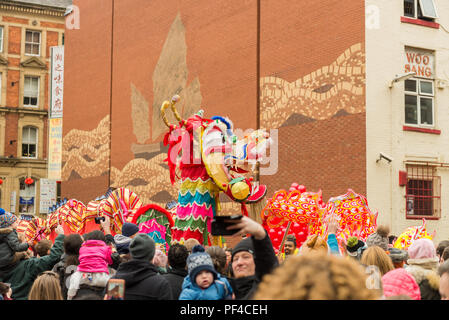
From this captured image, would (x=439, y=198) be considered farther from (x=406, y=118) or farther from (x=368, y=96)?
(x=368, y=96)

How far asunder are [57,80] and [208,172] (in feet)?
82.5

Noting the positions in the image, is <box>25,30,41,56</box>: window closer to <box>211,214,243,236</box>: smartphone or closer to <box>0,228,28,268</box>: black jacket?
<box>0,228,28,268</box>: black jacket

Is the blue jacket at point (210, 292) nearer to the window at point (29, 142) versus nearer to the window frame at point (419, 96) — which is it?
the window frame at point (419, 96)

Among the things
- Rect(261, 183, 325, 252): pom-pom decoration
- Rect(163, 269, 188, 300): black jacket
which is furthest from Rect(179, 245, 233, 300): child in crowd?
Rect(261, 183, 325, 252): pom-pom decoration

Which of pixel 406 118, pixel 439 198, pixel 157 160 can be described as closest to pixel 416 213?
pixel 439 198

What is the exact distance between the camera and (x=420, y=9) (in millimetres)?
17250

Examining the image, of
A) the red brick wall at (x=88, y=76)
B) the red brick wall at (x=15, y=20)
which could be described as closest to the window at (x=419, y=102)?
the red brick wall at (x=88, y=76)

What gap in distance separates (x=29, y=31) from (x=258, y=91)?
27.1 meters

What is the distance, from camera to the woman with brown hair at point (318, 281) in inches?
99.3

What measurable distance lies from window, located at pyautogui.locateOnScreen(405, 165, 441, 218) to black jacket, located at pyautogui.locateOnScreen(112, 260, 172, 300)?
13001 mm

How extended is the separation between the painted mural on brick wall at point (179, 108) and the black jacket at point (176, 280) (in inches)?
458

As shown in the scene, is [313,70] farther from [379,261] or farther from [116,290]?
[116,290]
